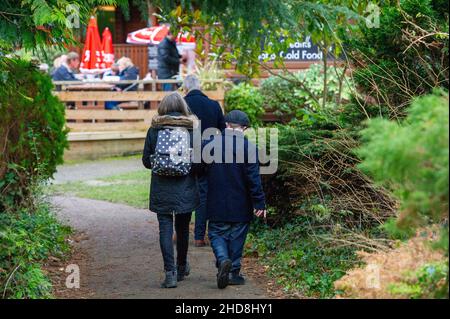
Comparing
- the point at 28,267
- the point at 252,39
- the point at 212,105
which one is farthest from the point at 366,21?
the point at 28,267

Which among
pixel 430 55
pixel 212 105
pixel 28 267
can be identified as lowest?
pixel 28 267

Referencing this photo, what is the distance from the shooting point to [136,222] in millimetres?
11500

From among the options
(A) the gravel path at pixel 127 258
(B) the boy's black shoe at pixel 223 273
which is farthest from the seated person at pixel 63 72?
(B) the boy's black shoe at pixel 223 273

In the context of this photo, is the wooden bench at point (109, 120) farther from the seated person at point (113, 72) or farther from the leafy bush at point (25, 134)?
the leafy bush at point (25, 134)

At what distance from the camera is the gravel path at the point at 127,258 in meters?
7.58

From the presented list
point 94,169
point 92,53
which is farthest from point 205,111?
point 92,53

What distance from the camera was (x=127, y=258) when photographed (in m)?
9.21

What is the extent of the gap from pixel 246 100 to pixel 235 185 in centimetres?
932

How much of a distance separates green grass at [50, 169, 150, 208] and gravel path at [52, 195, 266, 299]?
1.24ft

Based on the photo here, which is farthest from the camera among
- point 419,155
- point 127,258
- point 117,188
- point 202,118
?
point 117,188

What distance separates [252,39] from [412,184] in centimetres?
402

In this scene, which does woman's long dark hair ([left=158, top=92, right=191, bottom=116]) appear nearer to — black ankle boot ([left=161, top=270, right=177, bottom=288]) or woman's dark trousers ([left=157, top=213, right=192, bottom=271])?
woman's dark trousers ([left=157, top=213, right=192, bottom=271])

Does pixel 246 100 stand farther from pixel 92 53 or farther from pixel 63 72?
pixel 92 53

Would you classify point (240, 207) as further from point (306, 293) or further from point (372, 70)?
point (372, 70)
